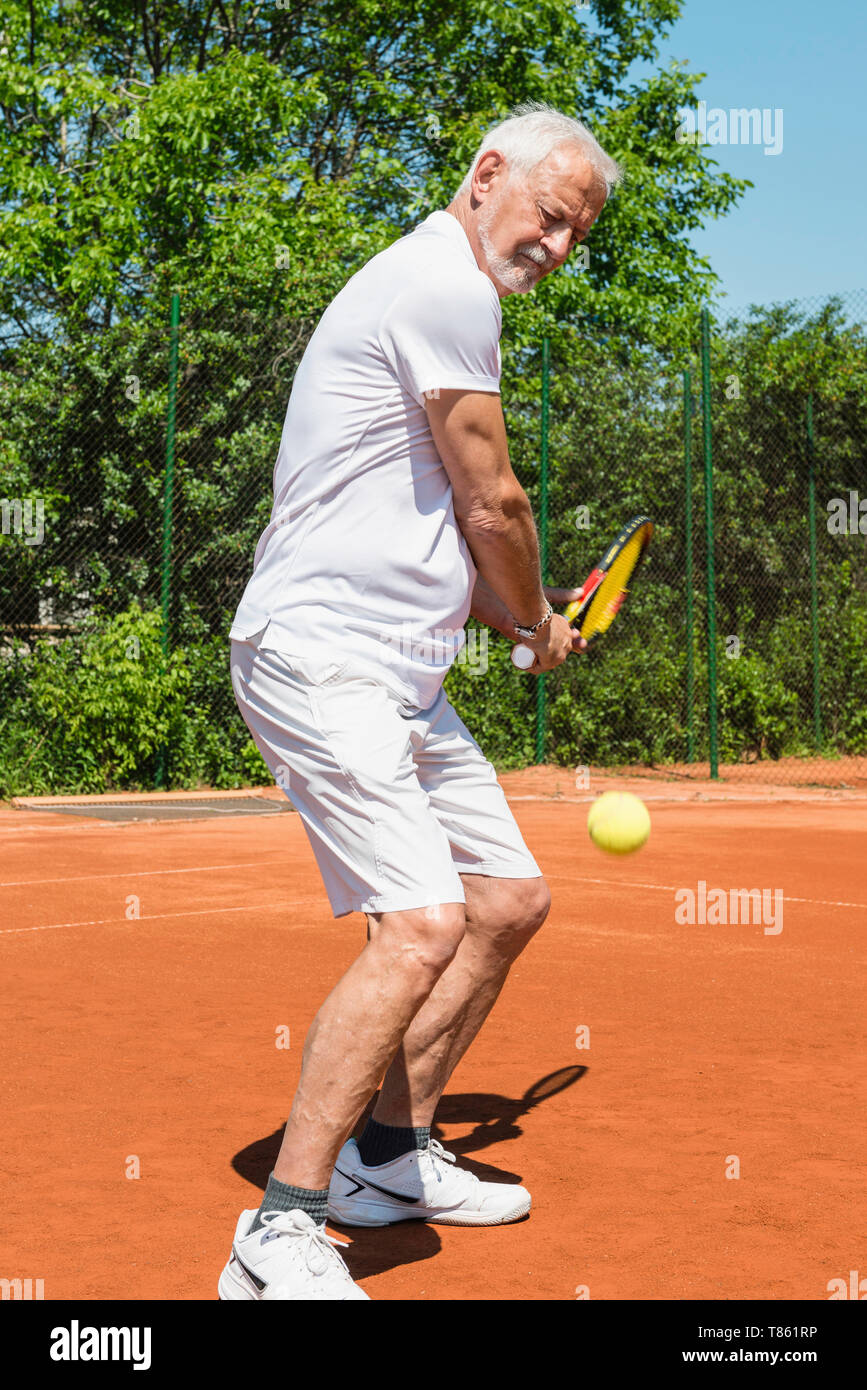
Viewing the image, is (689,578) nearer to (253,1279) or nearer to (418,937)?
(418,937)

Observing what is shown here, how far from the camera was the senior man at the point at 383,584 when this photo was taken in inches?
98.7

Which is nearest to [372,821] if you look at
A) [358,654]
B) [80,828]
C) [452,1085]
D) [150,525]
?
[358,654]

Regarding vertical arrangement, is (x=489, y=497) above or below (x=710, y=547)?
below

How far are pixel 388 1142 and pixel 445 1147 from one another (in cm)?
47

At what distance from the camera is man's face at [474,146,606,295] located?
279 cm

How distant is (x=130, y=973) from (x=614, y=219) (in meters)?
15.3

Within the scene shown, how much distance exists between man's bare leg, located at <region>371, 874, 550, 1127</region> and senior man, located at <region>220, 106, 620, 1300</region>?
1.56ft

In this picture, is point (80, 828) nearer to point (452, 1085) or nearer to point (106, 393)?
point (106, 393)

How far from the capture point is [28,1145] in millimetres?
3434

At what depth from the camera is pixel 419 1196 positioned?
10.0ft

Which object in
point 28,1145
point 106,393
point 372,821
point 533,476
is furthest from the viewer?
point 533,476

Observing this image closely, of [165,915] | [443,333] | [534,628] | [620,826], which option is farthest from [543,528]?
[443,333]

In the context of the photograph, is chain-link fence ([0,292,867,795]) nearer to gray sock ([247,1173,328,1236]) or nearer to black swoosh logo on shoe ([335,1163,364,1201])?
black swoosh logo on shoe ([335,1163,364,1201])

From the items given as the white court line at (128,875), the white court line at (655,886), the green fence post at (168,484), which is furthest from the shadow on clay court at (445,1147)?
the green fence post at (168,484)
